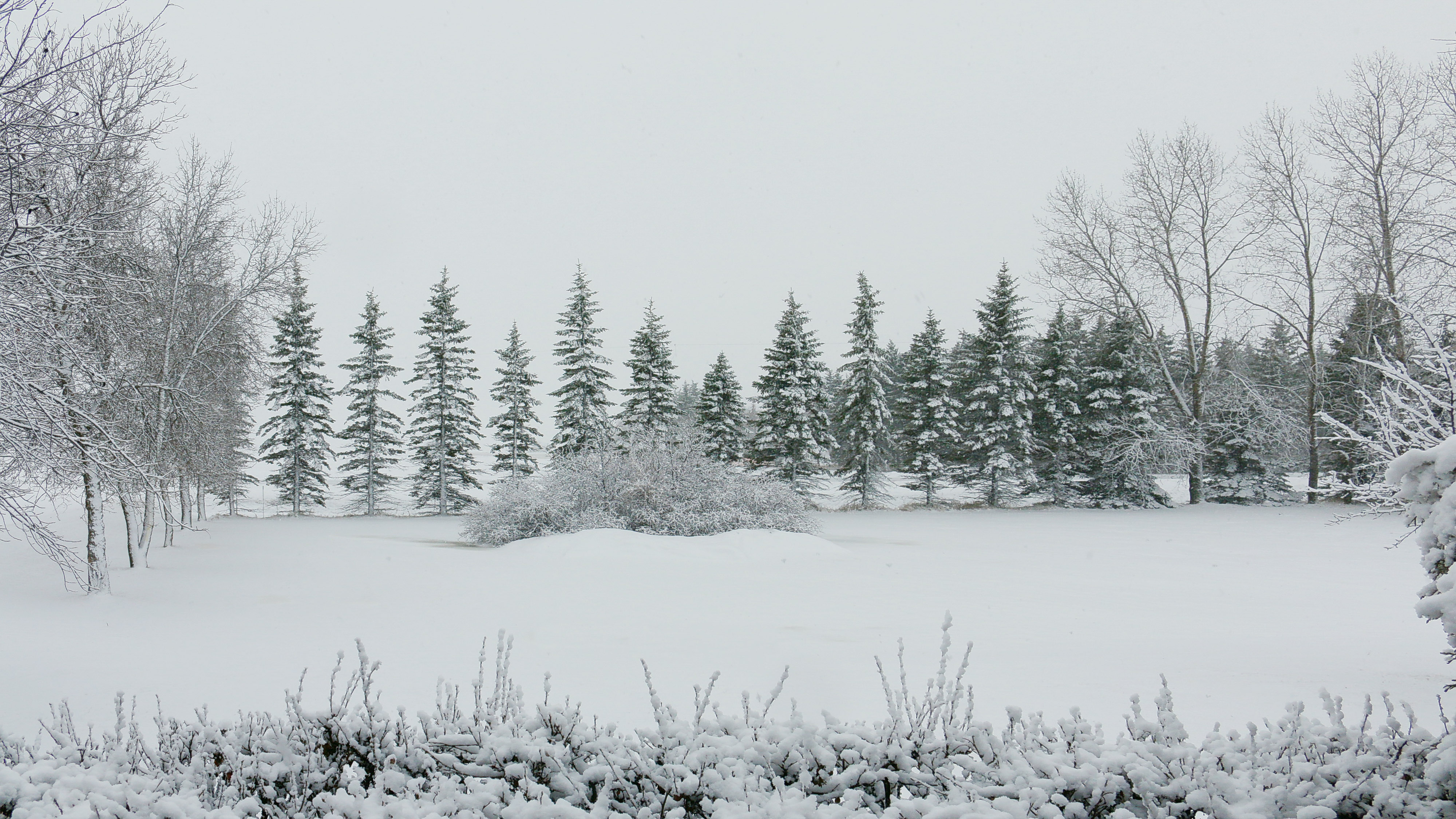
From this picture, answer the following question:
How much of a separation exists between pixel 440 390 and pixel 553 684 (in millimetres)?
25532

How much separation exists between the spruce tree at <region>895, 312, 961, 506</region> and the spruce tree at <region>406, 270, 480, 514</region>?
16144 millimetres

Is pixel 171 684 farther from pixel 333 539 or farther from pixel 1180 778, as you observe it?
pixel 333 539

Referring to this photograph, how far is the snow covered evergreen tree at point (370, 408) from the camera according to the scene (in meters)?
28.8

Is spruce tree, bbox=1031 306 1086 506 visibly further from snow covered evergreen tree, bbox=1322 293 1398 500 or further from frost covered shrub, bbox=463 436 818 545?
frost covered shrub, bbox=463 436 818 545

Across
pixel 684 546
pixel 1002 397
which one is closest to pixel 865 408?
pixel 1002 397

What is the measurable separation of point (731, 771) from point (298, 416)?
30.8m

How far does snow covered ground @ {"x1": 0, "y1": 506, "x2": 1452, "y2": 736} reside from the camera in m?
5.06

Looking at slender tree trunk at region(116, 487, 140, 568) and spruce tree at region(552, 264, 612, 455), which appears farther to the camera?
spruce tree at region(552, 264, 612, 455)

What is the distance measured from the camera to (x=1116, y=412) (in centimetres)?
2739

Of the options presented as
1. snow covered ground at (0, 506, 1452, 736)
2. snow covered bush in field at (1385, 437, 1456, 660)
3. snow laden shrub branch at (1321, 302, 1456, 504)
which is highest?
snow laden shrub branch at (1321, 302, 1456, 504)

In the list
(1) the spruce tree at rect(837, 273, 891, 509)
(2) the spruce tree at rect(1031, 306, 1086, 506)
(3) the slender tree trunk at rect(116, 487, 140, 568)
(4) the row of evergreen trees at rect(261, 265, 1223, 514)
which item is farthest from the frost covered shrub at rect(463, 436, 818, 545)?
(2) the spruce tree at rect(1031, 306, 1086, 506)

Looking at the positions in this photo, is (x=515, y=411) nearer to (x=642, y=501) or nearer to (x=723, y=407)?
(x=723, y=407)

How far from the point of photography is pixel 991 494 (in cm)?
2772

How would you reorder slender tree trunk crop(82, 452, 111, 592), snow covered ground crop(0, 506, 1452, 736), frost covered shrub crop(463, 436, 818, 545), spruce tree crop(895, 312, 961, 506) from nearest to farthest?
snow covered ground crop(0, 506, 1452, 736) < slender tree trunk crop(82, 452, 111, 592) < frost covered shrub crop(463, 436, 818, 545) < spruce tree crop(895, 312, 961, 506)
